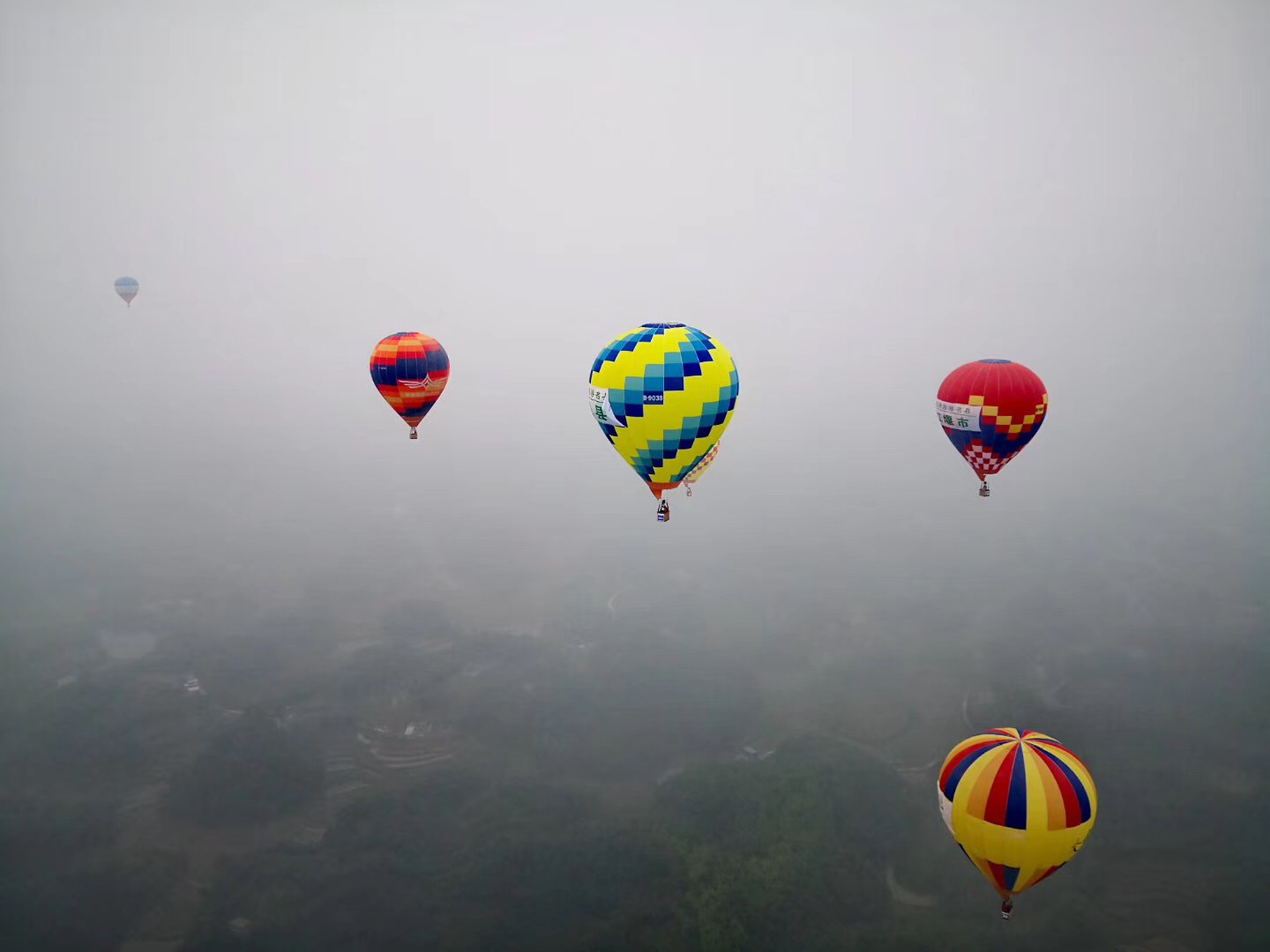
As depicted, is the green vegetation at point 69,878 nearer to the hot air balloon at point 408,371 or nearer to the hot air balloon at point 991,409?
the hot air balloon at point 408,371

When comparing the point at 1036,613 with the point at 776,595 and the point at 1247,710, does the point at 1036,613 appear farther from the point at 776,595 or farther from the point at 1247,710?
the point at 776,595

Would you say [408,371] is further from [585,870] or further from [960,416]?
[960,416]

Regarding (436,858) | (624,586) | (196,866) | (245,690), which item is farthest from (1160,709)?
(245,690)

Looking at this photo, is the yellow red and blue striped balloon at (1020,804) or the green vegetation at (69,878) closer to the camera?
the yellow red and blue striped balloon at (1020,804)

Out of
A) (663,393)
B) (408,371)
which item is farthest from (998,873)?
(408,371)

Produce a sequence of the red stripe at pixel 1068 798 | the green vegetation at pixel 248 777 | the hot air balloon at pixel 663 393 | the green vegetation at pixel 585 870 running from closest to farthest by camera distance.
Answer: the red stripe at pixel 1068 798, the hot air balloon at pixel 663 393, the green vegetation at pixel 585 870, the green vegetation at pixel 248 777

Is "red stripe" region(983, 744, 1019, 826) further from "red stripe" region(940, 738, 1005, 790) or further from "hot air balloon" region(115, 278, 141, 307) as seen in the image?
"hot air balloon" region(115, 278, 141, 307)

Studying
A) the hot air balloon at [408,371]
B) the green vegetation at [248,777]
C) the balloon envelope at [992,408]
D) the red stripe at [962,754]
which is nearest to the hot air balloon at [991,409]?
the balloon envelope at [992,408]
